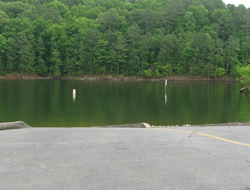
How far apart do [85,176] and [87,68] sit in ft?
269

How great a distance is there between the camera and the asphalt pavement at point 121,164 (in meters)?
3.91

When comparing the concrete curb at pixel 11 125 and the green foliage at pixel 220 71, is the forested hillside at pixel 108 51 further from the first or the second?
the concrete curb at pixel 11 125

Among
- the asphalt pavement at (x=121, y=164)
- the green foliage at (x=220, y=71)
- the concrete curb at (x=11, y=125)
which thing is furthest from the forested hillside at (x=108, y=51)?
the asphalt pavement at (x=121, y=164)

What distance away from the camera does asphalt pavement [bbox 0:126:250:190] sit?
3908 mm

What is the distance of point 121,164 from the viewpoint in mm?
4770

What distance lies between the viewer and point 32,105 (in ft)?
81.7

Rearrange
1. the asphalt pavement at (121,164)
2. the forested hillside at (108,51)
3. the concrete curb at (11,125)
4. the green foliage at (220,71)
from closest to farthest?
the asphalt pavement at (121,164) → the concrete curb at (11,125) → the green foliage at (220,71) → the forested hillside at (108,51)

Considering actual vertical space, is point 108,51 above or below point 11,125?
above

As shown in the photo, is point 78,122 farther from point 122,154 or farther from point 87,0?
point 87,0

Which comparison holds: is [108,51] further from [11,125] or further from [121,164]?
[121,164]

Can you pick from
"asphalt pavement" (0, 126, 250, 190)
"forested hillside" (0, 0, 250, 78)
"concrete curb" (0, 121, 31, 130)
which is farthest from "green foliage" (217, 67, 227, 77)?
"concrete curb" (0, 121, 31, 130)

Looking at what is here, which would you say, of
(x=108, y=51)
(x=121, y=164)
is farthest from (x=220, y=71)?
(x=121, y=164)

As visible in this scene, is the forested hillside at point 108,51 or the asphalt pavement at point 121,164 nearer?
the asphalt pavement at point 121,164

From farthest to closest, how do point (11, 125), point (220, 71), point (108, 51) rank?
1. point (108, 51)
2. point (220, 71)
3. point (11, 125)
